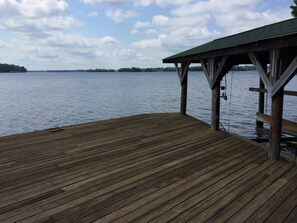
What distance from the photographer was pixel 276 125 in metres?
5.93

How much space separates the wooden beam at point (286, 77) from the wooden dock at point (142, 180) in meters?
1.65

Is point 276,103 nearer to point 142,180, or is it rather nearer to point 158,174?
point 158,174

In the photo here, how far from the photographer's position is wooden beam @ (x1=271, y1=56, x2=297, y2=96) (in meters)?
5.14

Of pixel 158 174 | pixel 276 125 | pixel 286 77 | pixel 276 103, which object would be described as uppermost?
pixel 286 77

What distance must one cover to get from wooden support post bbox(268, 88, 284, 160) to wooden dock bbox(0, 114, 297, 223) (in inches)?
9.8

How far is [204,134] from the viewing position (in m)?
8.30

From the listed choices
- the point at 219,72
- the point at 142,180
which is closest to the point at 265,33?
the point at 219,72

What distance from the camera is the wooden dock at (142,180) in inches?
146

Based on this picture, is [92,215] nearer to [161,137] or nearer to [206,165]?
[206,165]

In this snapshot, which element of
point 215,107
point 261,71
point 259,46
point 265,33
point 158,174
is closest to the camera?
point 158,174

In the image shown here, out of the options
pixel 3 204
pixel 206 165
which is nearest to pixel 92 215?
pixel 3 204

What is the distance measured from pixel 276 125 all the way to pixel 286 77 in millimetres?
1161

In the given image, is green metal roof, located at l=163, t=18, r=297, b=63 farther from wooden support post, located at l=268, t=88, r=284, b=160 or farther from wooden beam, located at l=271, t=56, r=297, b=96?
wooden support post, located at l=268, t=88, r=284, b=160

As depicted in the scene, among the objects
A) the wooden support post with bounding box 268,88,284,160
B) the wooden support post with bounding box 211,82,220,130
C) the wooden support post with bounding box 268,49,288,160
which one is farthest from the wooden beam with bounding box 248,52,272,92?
the wooden support post with bounding box 211,82,220,130
